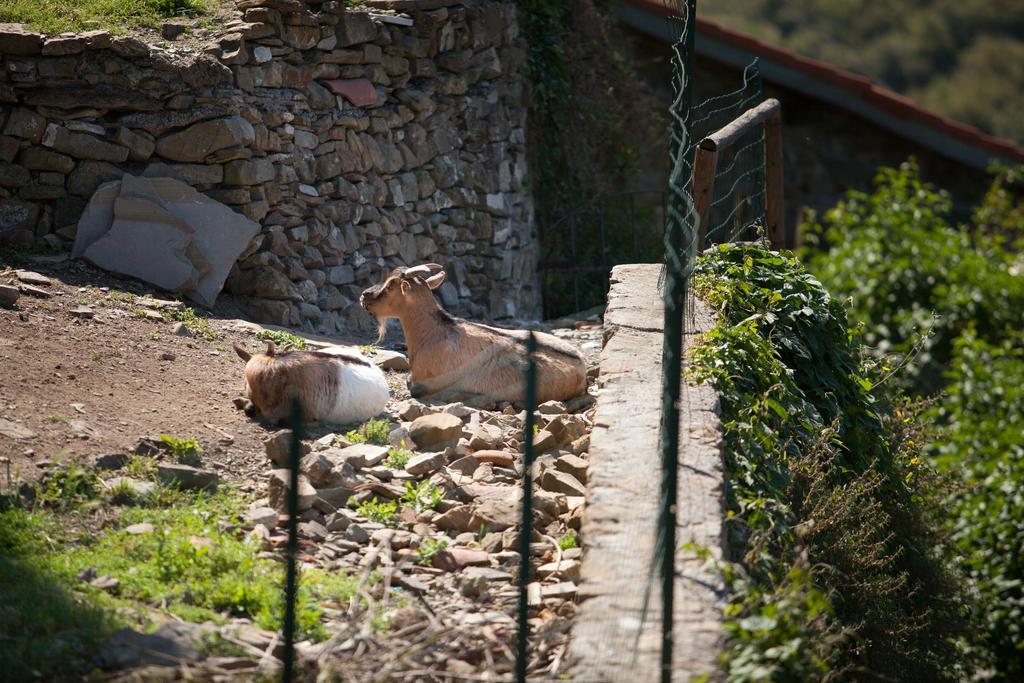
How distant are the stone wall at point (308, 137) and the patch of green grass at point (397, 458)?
3.42 m

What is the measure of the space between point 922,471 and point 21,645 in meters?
5.36

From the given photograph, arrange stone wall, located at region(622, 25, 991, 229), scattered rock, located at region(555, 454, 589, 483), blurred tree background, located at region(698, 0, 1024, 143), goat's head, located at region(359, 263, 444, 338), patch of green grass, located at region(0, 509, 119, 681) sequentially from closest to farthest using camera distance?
patch of green grass, located at region(0, 509, 119, 681), scattered rock, located at region(555, 454, 589, 483), goat's head, located at region(359, 263, 444, 338), stone wall, located at region(622, 25, 991, 229), blurred tree background, located at region(698, 0, 1024, 143)

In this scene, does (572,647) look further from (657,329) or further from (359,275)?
(359,275)

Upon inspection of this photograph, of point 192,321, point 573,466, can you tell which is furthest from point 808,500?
point 192,321

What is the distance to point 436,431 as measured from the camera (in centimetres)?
563

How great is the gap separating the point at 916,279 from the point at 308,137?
255 inches

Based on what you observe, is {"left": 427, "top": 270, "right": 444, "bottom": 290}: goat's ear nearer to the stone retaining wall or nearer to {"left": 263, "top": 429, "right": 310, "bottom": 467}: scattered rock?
the stone retaining wall

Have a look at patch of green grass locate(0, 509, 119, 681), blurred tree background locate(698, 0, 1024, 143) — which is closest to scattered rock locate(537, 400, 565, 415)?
patch of green grass locate(0, 509, 119, 681)

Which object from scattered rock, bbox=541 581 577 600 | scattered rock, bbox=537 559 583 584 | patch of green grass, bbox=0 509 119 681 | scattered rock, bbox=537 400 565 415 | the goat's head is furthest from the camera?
the goat's head

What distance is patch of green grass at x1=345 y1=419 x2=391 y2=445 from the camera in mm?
5695

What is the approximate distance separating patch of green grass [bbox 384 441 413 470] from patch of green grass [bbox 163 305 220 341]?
88.0 inches

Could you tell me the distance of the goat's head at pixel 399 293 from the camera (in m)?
7.41

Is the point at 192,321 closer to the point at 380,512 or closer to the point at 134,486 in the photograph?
the point at 134,486

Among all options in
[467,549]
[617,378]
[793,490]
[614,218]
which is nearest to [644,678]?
[467,549]
